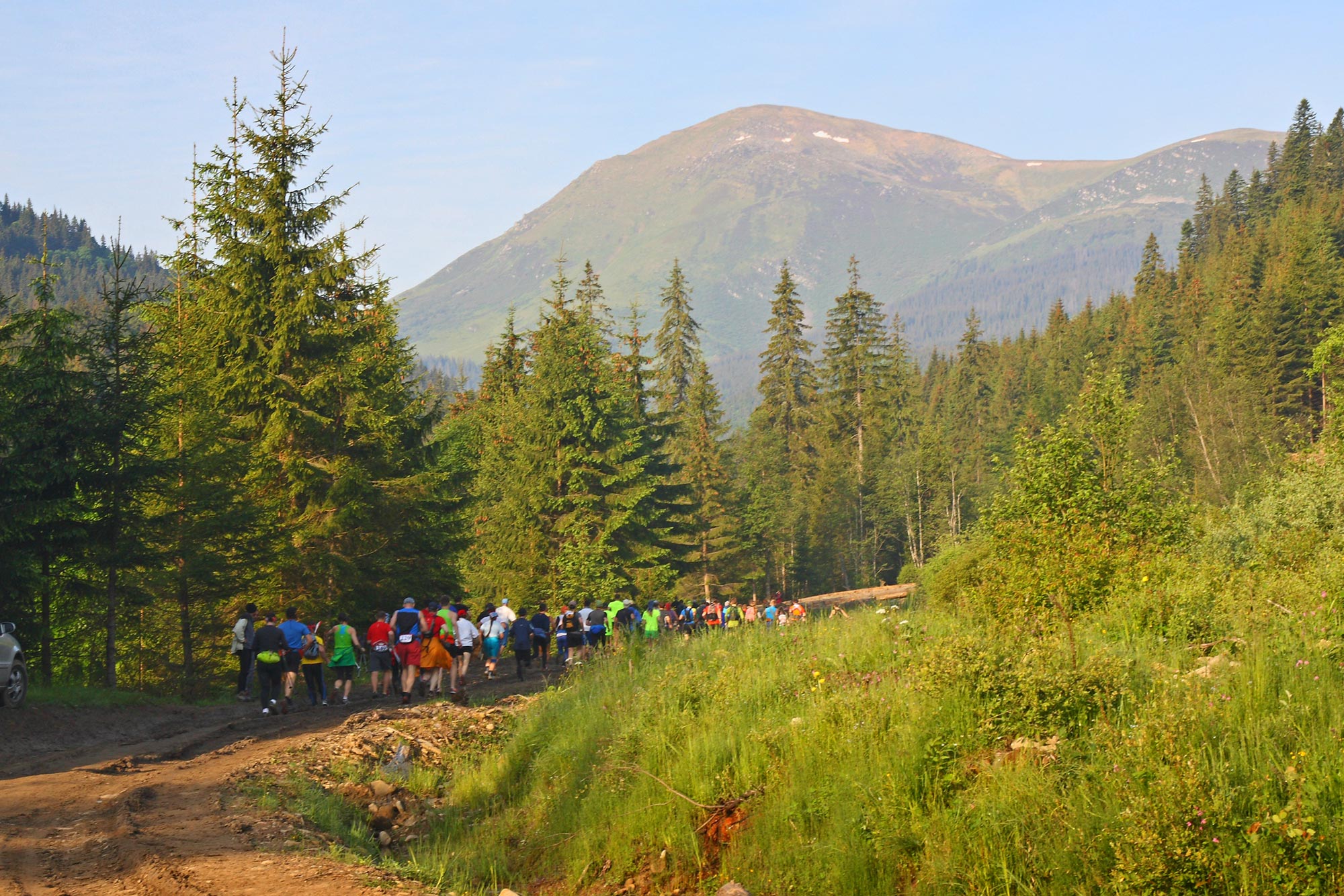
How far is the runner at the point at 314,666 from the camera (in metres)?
18.9

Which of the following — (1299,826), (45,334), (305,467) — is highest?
(45,334)

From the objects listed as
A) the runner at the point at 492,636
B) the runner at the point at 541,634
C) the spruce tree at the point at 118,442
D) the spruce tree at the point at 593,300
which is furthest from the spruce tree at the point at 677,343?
the spruce tree at the point at 118,442

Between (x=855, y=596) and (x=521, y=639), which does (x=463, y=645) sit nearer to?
(x=521, y=639)

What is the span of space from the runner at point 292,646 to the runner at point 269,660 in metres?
0.09

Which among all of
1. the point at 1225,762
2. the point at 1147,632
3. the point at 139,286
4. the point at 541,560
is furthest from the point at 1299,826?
the point at 541,560

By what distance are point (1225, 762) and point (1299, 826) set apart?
933 millimetres

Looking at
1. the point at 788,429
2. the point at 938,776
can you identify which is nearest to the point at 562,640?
the point at 938,776

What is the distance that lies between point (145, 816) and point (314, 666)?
9435mm

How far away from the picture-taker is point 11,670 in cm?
1636

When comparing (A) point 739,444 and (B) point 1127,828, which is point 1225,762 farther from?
(A) point 739,444

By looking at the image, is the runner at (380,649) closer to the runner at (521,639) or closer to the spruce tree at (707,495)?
the runner at (521,639)

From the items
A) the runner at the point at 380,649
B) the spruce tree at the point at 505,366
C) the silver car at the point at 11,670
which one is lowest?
the runner at the point at 380,649

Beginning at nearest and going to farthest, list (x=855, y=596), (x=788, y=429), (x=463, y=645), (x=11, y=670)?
(x=11, y=670) → (x=463, y=645) → (x=855, y=596) → (x=788, y=429)

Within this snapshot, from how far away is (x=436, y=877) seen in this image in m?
9.30
